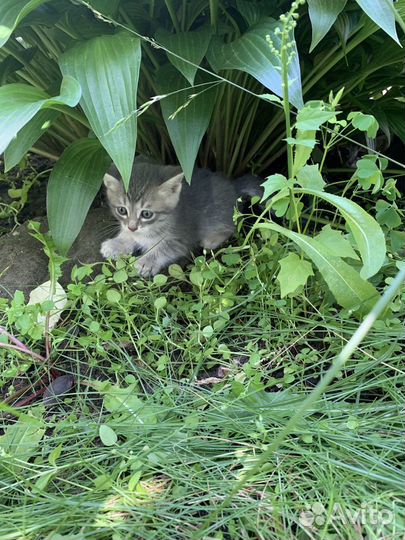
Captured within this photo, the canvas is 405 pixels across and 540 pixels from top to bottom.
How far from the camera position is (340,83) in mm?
2016

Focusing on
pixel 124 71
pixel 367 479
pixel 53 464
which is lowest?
pixel 367 479

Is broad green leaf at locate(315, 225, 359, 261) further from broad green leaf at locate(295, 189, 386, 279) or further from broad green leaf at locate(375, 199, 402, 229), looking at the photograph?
Result: broad green leaf at locate(375, 199, 402, 229)

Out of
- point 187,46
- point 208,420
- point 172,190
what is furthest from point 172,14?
point 208,420

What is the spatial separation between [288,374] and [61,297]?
0.68 metres

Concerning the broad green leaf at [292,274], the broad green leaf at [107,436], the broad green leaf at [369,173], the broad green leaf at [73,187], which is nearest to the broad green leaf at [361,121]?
the broad green leaf at [369,173]

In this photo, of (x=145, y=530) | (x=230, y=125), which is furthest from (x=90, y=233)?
(x=145, y=530)

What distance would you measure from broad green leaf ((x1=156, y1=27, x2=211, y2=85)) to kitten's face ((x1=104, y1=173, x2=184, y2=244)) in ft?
1.38

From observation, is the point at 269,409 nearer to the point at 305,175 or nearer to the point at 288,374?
the point at 288,374

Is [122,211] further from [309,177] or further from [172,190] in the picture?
[309,177]

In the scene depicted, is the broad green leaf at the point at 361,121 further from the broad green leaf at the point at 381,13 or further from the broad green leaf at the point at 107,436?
the broad green leaf at the point at 107,436

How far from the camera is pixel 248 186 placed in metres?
2.19

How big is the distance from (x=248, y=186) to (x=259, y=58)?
2.27 ft

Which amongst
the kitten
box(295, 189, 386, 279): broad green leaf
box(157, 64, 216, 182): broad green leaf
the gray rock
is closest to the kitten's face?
the kitten

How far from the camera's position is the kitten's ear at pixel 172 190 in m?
1.91
